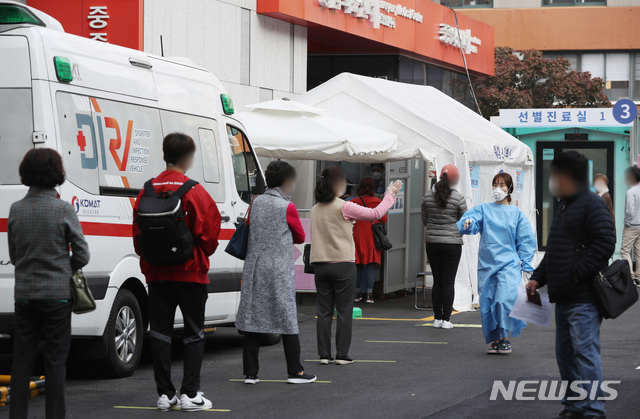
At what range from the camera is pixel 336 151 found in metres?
12.1

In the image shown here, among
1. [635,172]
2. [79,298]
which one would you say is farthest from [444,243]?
[635,172]

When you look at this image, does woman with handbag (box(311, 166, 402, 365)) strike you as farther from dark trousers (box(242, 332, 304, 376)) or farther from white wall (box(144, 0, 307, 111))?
white wall (box(144, 0, 307, 111))

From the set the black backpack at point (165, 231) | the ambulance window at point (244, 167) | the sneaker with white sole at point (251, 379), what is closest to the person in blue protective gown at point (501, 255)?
the ambulance window at point (244, 167)

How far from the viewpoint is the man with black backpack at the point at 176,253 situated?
6254 mm

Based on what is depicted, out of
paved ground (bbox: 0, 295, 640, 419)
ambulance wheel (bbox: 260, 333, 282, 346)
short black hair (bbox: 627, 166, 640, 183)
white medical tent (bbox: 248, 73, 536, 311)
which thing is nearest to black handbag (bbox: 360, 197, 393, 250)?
white medical tent (bbox: 248, 73, 536, 311)

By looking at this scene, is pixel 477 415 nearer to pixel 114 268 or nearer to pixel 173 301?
pixel 173 301

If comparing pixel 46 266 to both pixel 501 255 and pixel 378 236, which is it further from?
pixel 378 236

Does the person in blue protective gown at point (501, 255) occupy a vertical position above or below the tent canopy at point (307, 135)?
below

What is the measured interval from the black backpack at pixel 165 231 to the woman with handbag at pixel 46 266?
667mm

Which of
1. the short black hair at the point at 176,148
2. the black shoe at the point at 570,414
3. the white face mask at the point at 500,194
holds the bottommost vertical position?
the black shoe at the point at 570,414

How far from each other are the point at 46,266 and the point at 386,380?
3.27 metres

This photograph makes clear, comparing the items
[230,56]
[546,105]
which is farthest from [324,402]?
[546,105]

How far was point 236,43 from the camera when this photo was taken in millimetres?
15352

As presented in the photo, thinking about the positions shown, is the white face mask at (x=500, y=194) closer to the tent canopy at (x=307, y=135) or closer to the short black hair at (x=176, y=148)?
the tent canopy at (x=307, y=135)
